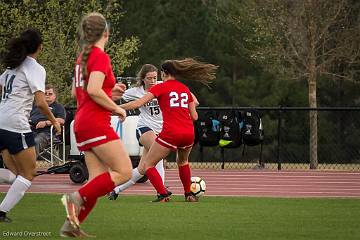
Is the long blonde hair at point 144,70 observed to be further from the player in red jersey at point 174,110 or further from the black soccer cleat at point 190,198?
the black soccer cleat at point 190,198

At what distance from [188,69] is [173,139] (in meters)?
1.02

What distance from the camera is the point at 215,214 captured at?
565 inches

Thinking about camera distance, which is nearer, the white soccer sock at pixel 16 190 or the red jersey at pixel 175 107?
the white soccer sock at pixel 16 190

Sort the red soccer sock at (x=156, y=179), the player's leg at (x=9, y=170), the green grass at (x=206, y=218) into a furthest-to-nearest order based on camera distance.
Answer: the red soccer sock at (x=156, y=179) < the player's leg at (x=9, y=170) < the green grass at (x=206, y=218)

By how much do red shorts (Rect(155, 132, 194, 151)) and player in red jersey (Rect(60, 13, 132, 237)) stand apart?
4977 millimetres

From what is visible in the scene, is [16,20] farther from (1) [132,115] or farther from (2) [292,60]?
(1) [132,115]

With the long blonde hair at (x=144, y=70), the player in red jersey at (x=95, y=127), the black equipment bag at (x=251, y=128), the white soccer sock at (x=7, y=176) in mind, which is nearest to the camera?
the player in red jersey at (x=95, y=127)

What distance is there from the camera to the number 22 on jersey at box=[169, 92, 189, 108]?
1599 cm

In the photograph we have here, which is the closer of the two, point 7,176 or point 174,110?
point 7,176

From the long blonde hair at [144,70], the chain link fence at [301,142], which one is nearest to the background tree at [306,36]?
the chain link fence at [301,142]

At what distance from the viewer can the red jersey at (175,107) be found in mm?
15953

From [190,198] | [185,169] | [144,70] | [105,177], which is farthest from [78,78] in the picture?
[144,70]

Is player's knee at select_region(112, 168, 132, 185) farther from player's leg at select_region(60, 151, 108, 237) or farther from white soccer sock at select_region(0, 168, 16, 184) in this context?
white soccer sock at select_region(0, 168, 16, 184)

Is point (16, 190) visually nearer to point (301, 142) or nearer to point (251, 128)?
point (251, 128)
